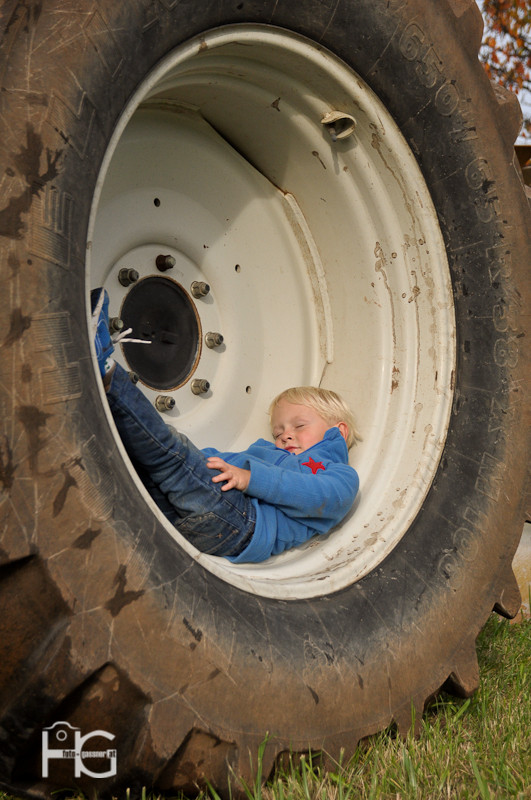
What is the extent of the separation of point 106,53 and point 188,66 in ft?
1.33

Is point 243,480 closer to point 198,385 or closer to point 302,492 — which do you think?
point 302,492

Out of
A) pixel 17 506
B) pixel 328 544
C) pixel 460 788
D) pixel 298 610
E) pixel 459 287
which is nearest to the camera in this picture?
pixel 17 506

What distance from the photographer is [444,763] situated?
1439 millimetres

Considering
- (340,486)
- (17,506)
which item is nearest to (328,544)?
(340,486)

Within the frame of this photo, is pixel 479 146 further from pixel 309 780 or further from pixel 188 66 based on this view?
pixel 309 780

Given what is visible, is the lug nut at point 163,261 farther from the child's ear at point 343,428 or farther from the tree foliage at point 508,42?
the tree foliage at point 508,42

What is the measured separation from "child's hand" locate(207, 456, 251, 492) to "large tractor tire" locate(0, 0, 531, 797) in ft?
0.62

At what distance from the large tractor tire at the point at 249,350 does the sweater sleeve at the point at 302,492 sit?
0.21 ft

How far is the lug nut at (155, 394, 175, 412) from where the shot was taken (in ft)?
6.31

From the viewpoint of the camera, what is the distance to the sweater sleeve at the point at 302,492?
6.00ft

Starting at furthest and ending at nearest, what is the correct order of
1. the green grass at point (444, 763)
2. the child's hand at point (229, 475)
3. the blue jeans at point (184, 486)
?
1. the child's hand at point (229, 475)
2. the blue jeans at point (184, 486)
3. the green grass at point (444, 763)

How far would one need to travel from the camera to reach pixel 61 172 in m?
1.15

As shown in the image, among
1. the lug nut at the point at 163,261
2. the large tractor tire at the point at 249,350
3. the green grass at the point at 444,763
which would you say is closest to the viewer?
the large tractor tire at the point at 249,350

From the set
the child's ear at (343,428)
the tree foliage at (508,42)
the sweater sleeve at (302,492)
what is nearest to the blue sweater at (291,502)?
the sweater sleeve at (302,492)
